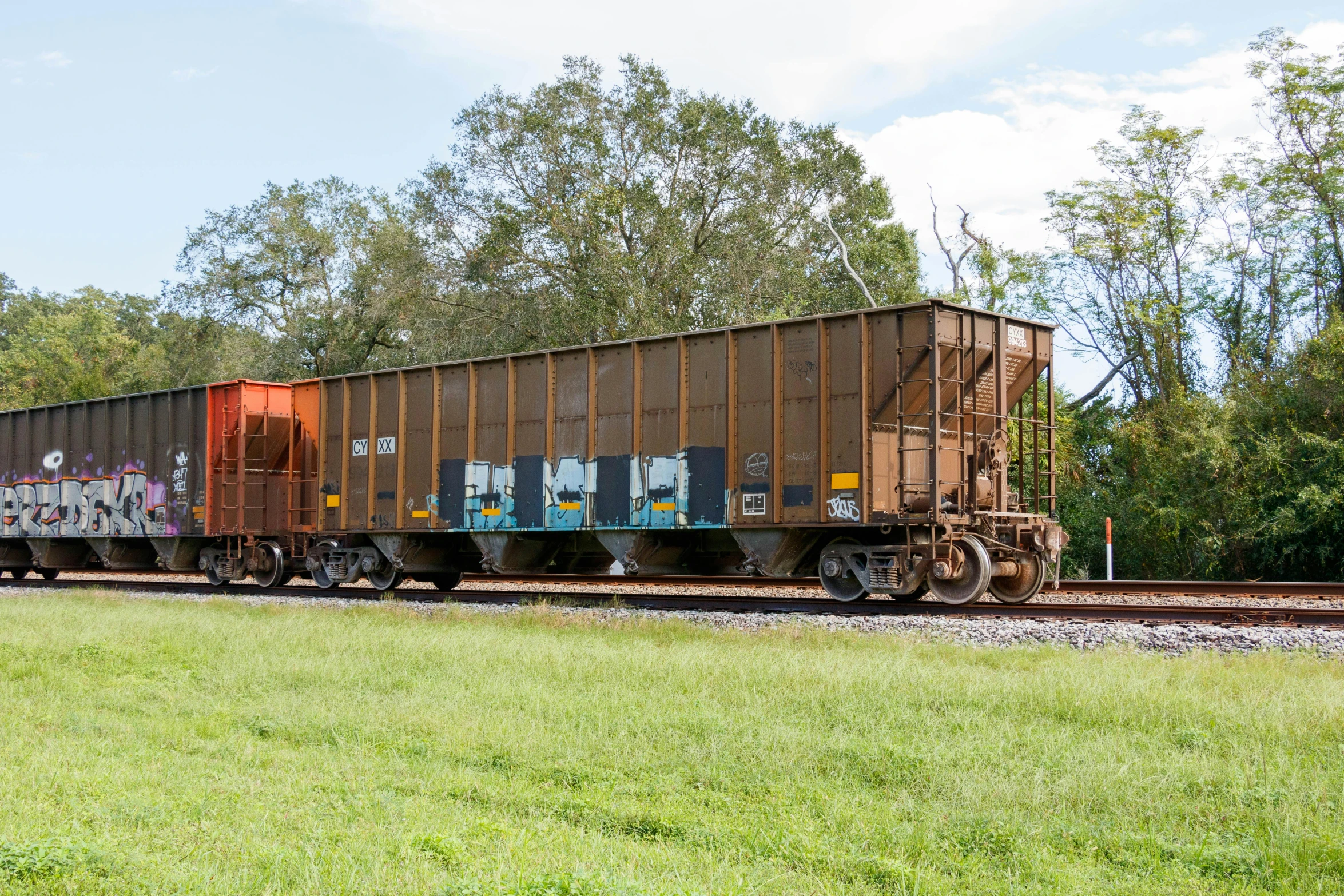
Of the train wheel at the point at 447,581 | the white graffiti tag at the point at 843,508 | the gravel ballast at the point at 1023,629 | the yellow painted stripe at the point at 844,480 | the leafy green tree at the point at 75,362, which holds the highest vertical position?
the leafy green tree at the point at 75,362

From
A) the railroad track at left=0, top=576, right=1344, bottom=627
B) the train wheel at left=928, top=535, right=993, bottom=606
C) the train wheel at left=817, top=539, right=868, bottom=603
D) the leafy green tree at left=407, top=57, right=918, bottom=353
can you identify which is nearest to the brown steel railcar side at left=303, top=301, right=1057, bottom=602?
the train wheel at left=928, top=535, right=993, bottom=606

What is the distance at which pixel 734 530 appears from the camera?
49.9 feet

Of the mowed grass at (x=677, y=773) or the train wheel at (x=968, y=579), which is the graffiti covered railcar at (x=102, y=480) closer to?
the mowed grass at (x=677, y=773)

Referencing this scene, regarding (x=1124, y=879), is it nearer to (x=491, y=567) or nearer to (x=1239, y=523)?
(x=491, y=567)

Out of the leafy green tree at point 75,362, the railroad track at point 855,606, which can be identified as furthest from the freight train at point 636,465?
the leafy green tree at point 75,362

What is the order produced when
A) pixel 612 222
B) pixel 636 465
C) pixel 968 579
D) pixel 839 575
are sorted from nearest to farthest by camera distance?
pixel 968 579, pixel 839 575, pixel 636 465, pixel 612 222

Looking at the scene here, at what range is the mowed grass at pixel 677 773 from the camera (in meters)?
4.27

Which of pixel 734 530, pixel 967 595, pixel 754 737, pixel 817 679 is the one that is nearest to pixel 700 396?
pixel 734 530

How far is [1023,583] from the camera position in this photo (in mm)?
14555

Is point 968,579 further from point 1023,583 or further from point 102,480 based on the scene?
point 102,480

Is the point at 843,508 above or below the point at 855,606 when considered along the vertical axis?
above

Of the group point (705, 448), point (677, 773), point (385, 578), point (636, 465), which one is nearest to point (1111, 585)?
point (705, 448)

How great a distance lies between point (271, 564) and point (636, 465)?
8427mm

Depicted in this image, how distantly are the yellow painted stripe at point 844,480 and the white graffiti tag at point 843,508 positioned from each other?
0.46ft
